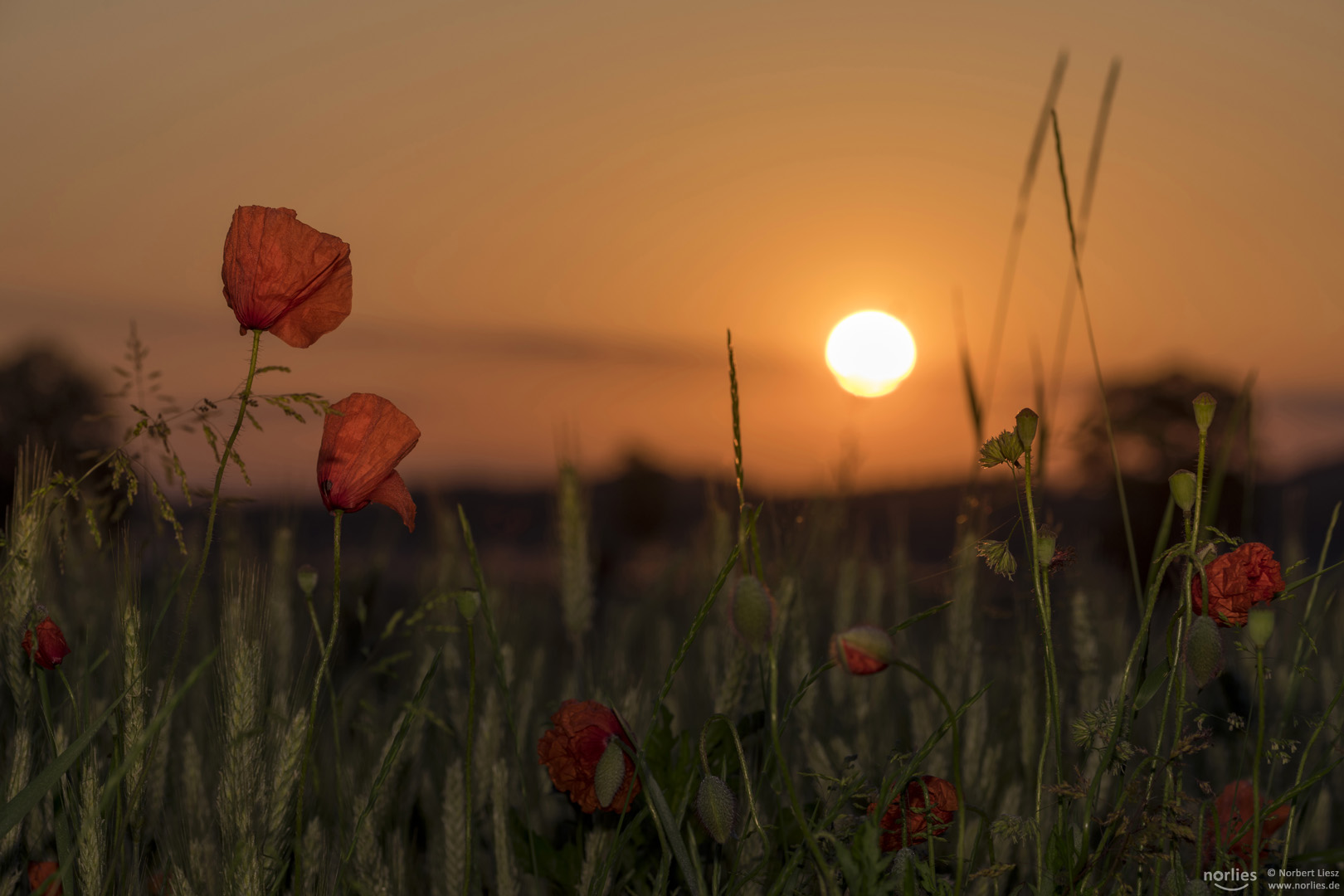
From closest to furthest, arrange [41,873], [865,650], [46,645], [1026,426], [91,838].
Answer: [865,650]
[1026,426]
[91,838]
[46,645]
[41,873]

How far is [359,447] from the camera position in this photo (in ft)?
3.42

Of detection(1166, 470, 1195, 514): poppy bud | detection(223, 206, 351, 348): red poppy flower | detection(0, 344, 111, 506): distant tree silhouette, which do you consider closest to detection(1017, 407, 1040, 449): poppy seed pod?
detection(1166, 470, 1195, 514): poppy bud

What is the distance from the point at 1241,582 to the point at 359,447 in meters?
0.92

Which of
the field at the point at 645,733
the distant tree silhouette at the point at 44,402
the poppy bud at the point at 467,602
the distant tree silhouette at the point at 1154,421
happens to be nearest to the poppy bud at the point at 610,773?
the field at the point at 645,733

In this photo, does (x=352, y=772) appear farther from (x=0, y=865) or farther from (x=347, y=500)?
(x=347, y=500)

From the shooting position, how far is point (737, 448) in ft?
2.68

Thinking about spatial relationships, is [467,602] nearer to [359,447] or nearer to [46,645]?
[359,447]

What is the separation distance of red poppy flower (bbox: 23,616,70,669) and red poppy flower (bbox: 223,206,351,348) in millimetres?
408

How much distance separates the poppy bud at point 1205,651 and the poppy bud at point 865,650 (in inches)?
12.5

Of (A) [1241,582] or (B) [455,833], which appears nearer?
(A) [1241,582]

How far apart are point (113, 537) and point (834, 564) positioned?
6.10 ft

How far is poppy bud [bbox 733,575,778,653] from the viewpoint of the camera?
0.76 meters

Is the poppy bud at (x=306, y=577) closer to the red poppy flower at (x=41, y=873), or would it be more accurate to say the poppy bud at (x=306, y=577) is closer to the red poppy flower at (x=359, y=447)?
the red poppy flower at (x=359, y=447)

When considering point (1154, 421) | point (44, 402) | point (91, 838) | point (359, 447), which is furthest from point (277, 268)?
point (44, 402)
